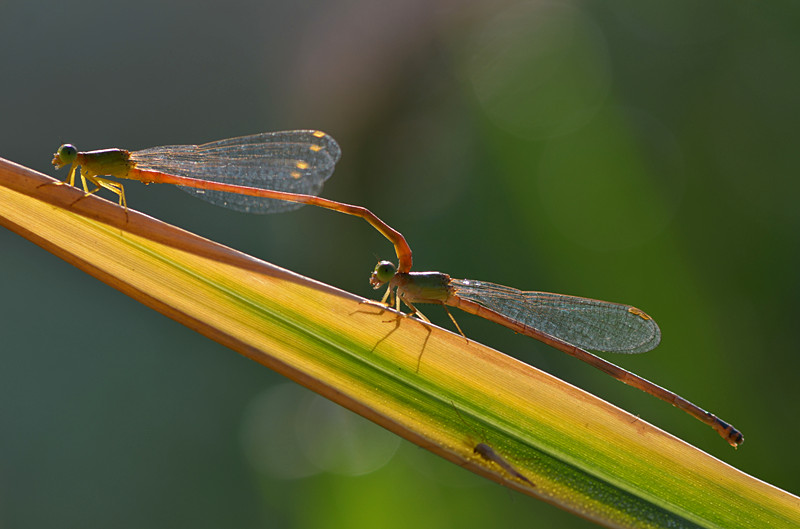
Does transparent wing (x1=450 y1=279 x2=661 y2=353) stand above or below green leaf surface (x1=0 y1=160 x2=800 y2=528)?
below

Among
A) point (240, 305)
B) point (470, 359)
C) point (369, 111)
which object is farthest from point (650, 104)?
point (240, 305)

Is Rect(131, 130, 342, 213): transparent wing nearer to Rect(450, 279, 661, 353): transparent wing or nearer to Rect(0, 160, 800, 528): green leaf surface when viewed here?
Rect(450, 279, 661, 353): transparent wing

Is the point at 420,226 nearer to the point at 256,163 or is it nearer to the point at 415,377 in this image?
the point at 256,163

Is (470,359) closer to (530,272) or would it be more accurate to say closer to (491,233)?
(530,272)

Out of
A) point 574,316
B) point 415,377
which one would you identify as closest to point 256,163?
point 574,316

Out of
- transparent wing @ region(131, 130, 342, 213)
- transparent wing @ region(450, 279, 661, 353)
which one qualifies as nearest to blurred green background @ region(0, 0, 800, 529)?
transparent wing @ region(450, 279, 661, 353)

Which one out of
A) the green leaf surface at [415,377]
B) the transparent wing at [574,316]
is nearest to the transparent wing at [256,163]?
the transparent wing at [574,316]
